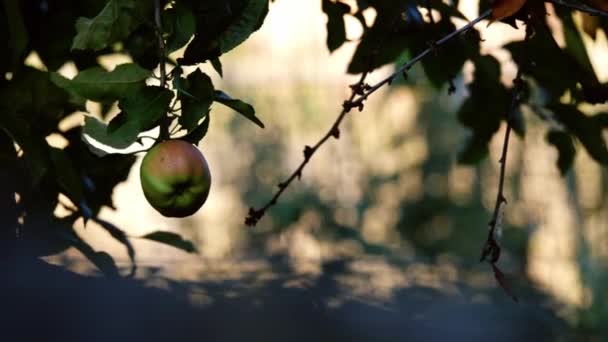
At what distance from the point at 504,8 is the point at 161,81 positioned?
0.25 meters

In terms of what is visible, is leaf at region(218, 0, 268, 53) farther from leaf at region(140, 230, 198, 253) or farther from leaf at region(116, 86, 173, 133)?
leaf at region(140, 230, 198, 253)

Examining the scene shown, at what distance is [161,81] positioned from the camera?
674mm

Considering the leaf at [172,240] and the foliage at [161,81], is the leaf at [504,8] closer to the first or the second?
the foliage at [161,81]

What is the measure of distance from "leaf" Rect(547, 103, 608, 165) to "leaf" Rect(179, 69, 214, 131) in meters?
0.50

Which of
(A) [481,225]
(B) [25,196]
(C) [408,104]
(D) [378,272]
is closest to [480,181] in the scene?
(A) [481,225]

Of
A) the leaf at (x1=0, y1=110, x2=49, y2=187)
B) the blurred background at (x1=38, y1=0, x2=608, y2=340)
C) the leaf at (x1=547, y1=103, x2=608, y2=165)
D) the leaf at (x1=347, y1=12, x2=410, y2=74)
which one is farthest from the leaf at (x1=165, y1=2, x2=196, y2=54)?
the blurred background at (x1=38, y1=0, x2=608, y2=340)

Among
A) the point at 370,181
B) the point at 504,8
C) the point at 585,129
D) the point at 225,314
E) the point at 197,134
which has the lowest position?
the point at 225,314

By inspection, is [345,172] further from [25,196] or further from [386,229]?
[25,196]

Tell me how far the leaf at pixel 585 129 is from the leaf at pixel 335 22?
0.26 metres

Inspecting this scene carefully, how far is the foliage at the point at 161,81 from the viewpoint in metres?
0.68

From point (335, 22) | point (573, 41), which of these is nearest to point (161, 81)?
point (335, 22)

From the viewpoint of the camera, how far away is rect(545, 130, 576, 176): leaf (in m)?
1.13

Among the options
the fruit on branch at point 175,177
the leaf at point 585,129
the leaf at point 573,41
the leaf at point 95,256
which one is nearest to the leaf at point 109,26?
the fruit on branch at point 175,177

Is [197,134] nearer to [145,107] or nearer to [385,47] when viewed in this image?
[145,107]
